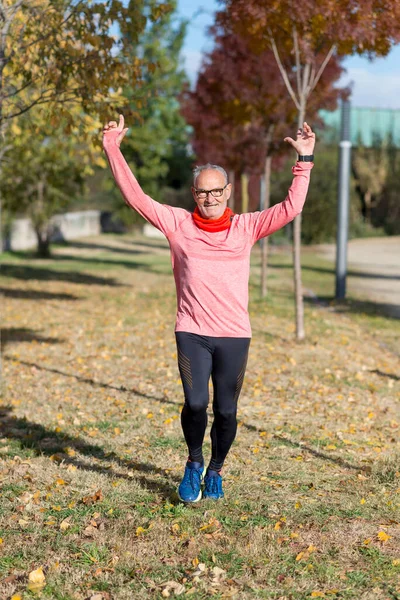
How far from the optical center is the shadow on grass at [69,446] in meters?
5.51

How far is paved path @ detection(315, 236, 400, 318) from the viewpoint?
18281 mm

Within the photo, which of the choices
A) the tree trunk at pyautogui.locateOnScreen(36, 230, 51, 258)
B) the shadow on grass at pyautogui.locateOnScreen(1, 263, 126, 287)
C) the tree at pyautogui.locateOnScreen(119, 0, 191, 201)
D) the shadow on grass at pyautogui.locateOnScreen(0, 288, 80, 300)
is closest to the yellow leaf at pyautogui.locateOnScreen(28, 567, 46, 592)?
the shadow on grass at pyautogui.locateOnScreen(0, 288, 80, 300)

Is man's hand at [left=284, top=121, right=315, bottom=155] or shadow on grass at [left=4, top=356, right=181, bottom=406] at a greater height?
man's hand at [left=284, top=121, right=315, bottom=155]

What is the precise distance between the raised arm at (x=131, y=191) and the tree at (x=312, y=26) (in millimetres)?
6217

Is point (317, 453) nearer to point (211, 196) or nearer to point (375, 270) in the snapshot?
point (211, 196)

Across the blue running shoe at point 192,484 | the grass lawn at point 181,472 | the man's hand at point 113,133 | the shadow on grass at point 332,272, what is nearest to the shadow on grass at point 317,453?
the grass lawn at point 181,472

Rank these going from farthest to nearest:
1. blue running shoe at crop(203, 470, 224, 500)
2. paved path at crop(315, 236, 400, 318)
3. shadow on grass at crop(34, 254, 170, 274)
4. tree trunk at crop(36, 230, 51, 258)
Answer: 1. tree trunk at crop(36, 230, 51, 258)
2. shadow on grass at crop(34, 254, 170, 274)
3. paved path at crop(315, 236, 400, 318)
4. blue running shoe at crop(203, 470, 224, 500)

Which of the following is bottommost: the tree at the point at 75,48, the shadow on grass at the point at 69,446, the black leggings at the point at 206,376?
the shadow on grass at the point at 69,446

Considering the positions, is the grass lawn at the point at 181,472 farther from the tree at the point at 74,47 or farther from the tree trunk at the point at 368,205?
the tree trunk at the point at 368,205

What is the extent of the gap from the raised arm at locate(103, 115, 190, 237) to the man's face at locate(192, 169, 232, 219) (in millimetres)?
132

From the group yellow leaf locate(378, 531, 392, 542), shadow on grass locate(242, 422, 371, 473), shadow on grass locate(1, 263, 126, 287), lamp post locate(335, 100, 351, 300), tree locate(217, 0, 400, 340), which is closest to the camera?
yellow leaf locate(378, 531, 392, 542)

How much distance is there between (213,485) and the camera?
5.00 metres

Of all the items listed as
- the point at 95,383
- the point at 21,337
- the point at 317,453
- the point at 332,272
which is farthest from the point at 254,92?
the point at 317,453

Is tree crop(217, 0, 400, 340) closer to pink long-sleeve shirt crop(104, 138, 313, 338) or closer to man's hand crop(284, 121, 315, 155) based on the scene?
man's hand crop(284, 121, 315, 155)
